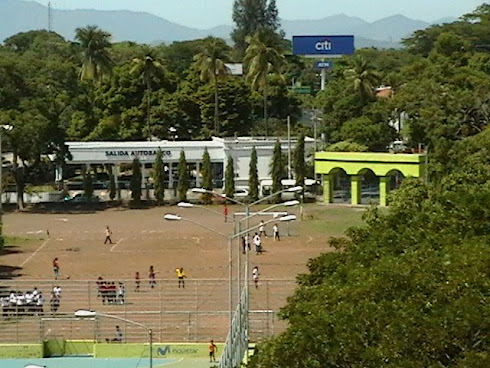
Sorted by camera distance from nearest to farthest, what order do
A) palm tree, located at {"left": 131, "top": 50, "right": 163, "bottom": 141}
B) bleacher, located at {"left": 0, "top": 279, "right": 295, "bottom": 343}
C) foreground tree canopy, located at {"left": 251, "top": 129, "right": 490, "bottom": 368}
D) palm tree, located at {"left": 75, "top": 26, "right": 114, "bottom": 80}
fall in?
1. foreground tree canopy, located at {"left": 251, "top": 129, "right": 490, "bottom": 368}
2. bleacher, located at {"left": 0, "top": 279, "right": 295, "bottom": 343}
3. palm tree, located at {"left": 75, "top": 26, "right": 114, "bottom": 80}
4. palm tree, located at {"left": 131, "top": 50, "right": 163, "bottom": 141}

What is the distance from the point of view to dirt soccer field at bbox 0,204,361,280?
35.1 meters

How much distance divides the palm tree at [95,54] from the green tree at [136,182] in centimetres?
1254

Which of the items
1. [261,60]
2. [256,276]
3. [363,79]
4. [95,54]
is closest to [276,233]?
[256,276]

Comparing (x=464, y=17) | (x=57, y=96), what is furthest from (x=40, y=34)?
(x=57, y=96)

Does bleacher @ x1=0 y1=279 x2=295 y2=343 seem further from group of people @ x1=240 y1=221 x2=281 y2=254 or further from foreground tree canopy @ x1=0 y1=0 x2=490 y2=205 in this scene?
foreground tree canopy @ x1=0 y1=0 x2=490 y2=205

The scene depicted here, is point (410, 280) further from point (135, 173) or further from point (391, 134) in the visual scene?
point (391, 134)

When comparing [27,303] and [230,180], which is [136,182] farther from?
[27,303]

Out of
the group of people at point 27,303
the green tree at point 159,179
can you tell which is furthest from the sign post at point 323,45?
the group of people at point 27,303

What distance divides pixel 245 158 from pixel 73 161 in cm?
879

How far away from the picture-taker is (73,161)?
54.7 meters

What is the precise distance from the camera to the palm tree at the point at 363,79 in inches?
2431

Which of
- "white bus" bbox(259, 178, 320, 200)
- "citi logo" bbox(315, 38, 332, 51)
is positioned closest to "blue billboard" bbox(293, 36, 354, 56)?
"citi logo" bbox(315, 38, 332, 51)

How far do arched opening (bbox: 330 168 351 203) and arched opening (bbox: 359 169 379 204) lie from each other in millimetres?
821

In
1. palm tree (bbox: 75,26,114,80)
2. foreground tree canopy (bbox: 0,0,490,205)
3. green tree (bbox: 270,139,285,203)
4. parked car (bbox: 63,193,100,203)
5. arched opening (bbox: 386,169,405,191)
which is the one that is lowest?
parked car (bbox: 63,193,100,203)
